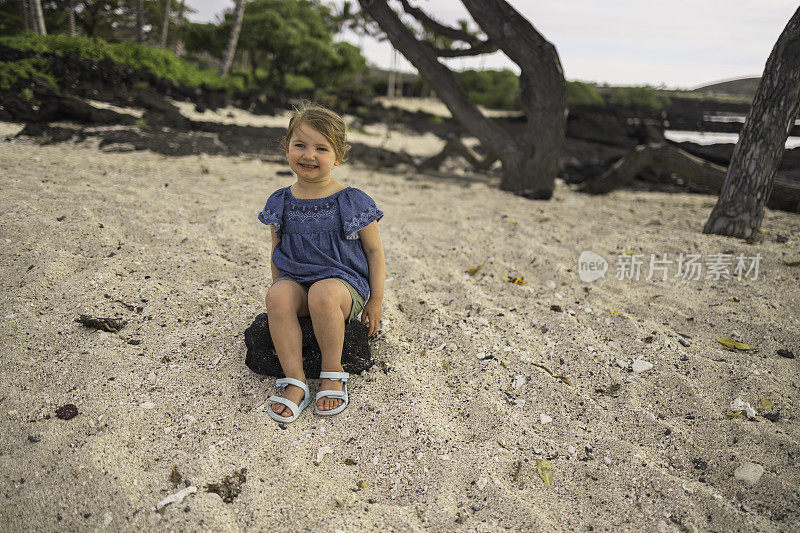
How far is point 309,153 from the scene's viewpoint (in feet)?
7.13

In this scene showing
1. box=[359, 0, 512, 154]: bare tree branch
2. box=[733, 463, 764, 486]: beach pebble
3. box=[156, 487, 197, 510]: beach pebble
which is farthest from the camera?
box=[359, 0, 512, 154]: bare tree branch

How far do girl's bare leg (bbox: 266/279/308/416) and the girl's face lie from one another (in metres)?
0.56

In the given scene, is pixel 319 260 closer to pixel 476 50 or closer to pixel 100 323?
pixel 100 323

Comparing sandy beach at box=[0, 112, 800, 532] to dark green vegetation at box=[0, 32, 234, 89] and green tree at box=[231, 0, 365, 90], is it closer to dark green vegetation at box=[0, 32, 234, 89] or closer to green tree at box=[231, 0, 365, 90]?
dark green vegetation at box=[0, 32, 234, 89]

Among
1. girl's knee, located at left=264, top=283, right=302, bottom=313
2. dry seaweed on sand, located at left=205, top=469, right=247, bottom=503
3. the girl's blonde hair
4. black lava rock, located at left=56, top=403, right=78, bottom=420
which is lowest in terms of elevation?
dry seaweed on sand, located at left=205, top=469, right=247, bottom=503

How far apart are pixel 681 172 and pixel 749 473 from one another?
548 cm

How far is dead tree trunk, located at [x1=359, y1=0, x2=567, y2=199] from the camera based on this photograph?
20.5 feet

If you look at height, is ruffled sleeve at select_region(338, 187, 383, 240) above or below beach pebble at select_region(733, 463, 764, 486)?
above

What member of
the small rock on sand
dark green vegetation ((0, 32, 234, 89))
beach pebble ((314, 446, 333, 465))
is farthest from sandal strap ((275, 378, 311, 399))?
dark green vegetation ((0, 32, 234, 89))

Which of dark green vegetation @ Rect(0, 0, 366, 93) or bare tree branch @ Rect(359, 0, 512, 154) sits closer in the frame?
bare tree branch @ Rect(359, 0, 512, 154)

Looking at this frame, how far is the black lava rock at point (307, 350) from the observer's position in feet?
7.71

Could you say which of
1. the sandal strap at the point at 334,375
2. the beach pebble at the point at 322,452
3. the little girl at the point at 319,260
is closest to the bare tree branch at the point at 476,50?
the little girl at the point at 319,260

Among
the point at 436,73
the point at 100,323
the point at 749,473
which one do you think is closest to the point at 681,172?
the point at 436,73

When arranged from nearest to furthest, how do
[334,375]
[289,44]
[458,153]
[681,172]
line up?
[334,375] < [681,172] < [458,153] < [289,44]
